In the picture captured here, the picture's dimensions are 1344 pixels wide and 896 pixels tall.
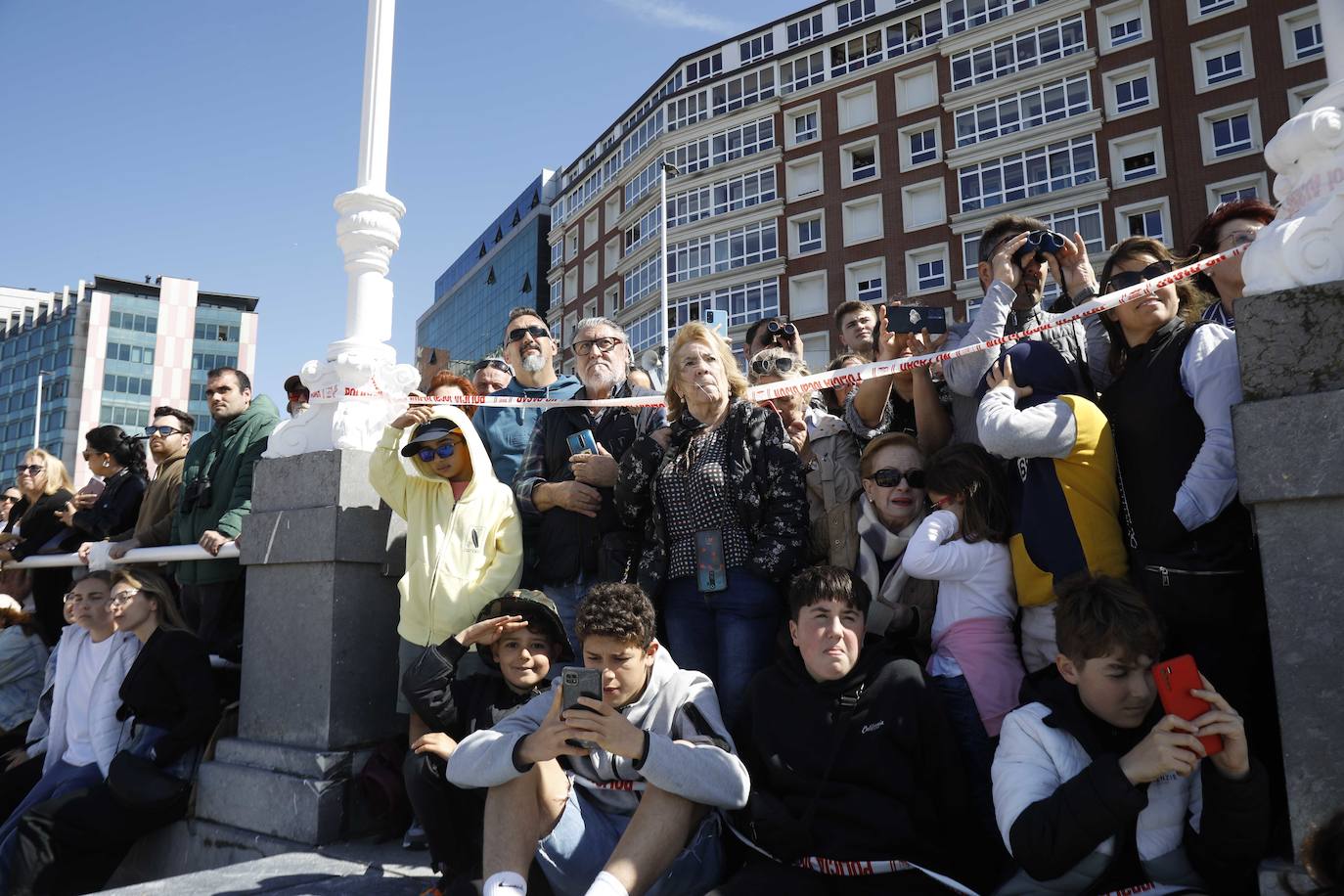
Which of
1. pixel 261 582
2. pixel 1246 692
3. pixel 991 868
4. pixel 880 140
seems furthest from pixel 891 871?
pixel 880 140

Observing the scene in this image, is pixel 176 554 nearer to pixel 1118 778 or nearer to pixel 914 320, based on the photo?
pixel 914 320

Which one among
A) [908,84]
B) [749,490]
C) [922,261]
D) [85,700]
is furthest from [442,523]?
[908,84]

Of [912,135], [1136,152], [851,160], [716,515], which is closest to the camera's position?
[716,515]

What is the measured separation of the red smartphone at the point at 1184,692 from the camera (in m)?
2.71

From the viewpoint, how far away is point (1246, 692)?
3.21 m

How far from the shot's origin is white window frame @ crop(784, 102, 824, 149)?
1698 inches

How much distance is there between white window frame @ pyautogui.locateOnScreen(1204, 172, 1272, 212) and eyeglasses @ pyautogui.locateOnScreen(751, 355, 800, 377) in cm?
3141

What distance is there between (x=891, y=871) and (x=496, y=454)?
349cm

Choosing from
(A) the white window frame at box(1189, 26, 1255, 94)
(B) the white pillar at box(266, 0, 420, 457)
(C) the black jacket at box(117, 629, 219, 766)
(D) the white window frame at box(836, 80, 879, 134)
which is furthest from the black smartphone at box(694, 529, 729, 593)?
(D) the white window frame at box(836, 80, 879, 134)

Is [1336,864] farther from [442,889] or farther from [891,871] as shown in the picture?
[442,889]

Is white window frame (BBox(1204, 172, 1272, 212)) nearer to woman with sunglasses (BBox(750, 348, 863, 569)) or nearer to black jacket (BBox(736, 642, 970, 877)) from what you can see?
woman with sunglasses (BBox(750, 348, 863, 569))

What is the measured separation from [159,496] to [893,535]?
219 inches

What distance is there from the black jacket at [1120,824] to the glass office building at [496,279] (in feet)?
189

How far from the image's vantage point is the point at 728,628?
4.23m
